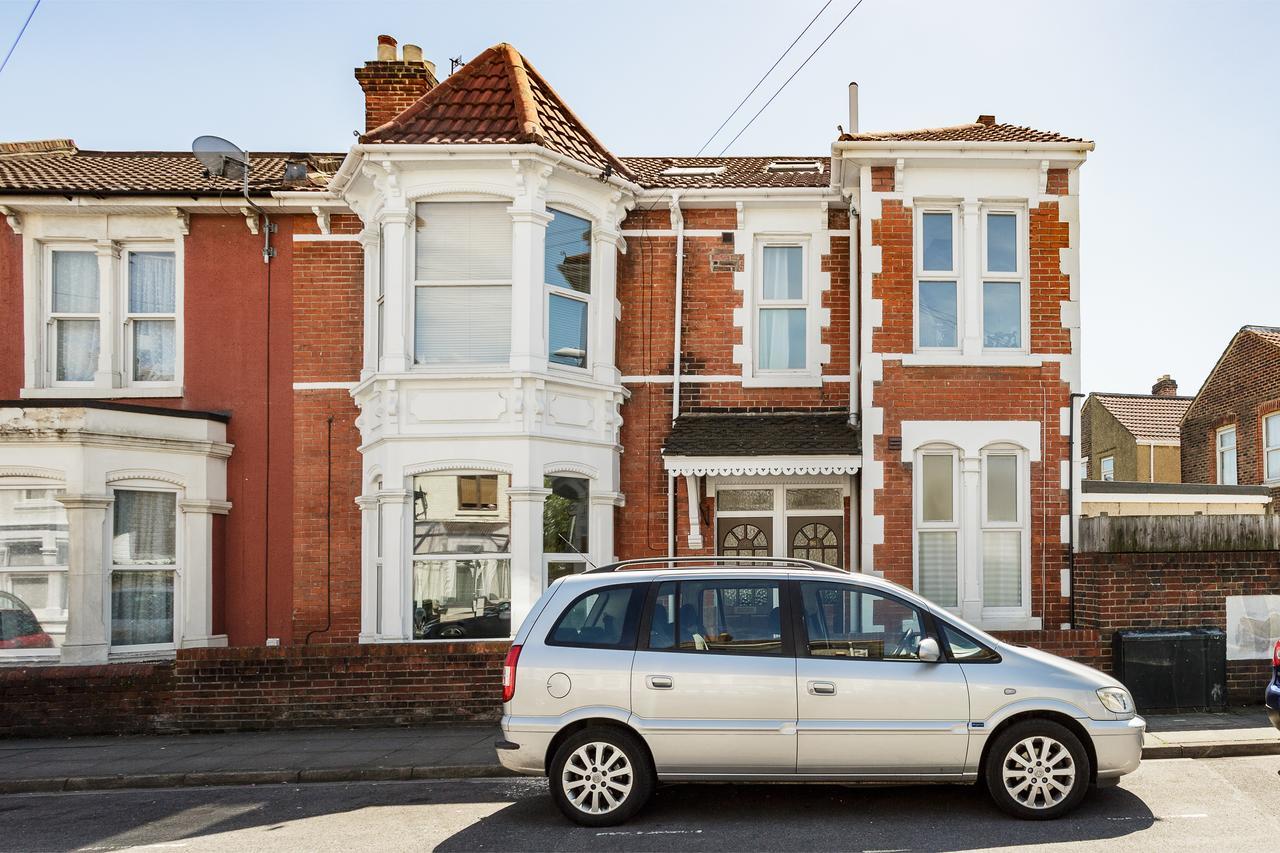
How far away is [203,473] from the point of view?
12.6 meters

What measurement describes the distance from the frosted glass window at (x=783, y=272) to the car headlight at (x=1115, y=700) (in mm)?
7145

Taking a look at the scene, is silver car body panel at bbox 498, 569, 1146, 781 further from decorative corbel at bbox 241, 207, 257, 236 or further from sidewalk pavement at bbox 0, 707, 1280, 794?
decorative corbel at bbox 241, 207, 257, 236

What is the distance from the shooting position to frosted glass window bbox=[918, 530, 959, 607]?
11883mm

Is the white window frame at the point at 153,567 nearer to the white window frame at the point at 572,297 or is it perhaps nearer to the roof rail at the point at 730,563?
the white window frame at the point at 572,297

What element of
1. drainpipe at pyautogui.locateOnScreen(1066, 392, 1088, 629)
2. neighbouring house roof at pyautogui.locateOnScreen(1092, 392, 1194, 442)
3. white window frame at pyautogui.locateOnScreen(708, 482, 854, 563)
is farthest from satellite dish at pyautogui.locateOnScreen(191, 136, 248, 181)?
neighbouring house roof at pyautogui.locateOnScreen(1092, 392, 1194, 442)

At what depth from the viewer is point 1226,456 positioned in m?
27.7

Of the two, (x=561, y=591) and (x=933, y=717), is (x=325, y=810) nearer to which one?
(x=561, y=591)

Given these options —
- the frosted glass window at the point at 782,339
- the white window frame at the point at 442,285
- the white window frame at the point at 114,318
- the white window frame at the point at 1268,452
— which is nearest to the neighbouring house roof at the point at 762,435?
the frosted glass window at the point at 782,339

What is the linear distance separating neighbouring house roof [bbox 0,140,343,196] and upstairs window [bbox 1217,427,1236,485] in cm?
2379

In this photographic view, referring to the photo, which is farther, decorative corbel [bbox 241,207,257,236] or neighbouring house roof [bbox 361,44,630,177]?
decorative corbel [bbox 241,207,257,236]

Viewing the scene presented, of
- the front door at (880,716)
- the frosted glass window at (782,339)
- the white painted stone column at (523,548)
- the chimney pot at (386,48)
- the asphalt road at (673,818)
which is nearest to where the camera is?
the asphalt road at (673,818)

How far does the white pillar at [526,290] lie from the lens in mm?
11594

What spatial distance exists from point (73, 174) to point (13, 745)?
728 cm

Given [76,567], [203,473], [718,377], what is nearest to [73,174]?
[203,473]
